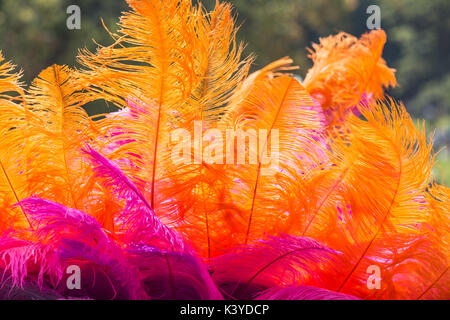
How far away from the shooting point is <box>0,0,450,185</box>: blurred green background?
9055 mm

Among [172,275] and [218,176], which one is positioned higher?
[218,176]

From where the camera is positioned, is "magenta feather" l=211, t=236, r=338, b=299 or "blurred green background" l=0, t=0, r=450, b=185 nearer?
"magenta feather" l=211, t=236, r=338, b=299

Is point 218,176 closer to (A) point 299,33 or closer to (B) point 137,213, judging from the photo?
(B) point 137,213

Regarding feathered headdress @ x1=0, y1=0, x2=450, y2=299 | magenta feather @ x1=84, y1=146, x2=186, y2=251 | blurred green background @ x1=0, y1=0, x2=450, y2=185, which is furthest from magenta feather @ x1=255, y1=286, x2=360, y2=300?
blurred green background @ x1=0, y1=0, x2=450, y2=185

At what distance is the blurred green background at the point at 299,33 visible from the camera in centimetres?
905

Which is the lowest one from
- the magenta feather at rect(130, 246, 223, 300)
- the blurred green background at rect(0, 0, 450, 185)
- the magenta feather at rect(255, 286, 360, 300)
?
the magenta feather at rect(255, 286, 360, 300)

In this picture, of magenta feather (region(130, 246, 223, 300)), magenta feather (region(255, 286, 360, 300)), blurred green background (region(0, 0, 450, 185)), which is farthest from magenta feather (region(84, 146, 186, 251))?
blurred green background (region(0, 0, 450, 185))

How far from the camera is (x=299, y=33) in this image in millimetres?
12375

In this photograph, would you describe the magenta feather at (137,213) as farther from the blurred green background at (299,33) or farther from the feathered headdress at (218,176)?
the blurred green background at (299,33)

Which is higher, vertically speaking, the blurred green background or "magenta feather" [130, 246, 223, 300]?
the blurred green background

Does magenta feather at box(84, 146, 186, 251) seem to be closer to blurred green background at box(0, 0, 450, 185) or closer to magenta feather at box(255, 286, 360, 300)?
magenta feather at box(255, 286, 360, 300)

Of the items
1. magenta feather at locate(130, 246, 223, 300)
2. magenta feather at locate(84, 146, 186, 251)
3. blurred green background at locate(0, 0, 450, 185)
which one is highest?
blurred green background at locate(0, 0, 450, 185)

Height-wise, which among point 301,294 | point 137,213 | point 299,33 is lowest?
point 301,294

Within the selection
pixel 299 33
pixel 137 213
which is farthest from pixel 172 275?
pixel 299 33
